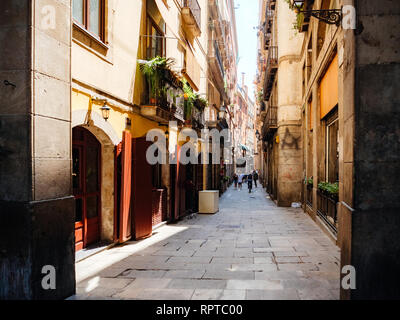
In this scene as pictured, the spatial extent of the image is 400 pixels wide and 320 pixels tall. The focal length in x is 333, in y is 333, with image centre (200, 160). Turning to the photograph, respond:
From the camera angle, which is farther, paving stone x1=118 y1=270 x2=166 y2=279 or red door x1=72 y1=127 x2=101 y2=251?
red door x1=72 y1=127 x2=101 y2=251

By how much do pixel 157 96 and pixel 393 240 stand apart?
7408 millimetres

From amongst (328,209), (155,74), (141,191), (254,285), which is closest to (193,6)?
(155,74)

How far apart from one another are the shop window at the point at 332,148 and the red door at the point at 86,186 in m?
6.49

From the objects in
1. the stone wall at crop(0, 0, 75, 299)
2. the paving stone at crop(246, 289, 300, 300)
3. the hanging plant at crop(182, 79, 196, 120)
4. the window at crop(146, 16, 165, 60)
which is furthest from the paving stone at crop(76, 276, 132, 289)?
the hanging plant at crop(182, 79, 196, 120)

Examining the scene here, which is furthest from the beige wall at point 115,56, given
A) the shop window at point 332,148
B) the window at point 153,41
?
the shop window at point 332,148

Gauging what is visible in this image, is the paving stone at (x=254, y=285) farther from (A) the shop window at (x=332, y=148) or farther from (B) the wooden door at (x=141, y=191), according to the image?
(A) the shop window at (x=332, y=148)

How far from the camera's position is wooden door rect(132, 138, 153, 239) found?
8469 mm

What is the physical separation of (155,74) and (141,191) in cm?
336

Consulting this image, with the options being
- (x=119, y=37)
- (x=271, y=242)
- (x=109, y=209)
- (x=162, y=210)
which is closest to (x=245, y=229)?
(x=271, y=242)

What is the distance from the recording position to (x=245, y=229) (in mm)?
10367

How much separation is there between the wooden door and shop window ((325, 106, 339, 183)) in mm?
5334

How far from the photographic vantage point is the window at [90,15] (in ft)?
21.7

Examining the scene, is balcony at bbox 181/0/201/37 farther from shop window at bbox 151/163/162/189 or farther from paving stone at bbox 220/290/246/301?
paving stone at bbox 220/290/246/301

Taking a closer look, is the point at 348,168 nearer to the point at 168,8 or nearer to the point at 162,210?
the point at 162,210
